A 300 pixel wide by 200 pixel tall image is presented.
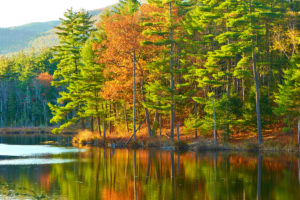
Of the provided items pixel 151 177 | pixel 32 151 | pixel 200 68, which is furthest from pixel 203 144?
pixel 151 177

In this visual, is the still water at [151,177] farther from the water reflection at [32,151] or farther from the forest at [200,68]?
the forest at [200,68]

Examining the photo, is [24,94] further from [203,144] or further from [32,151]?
[203,144]

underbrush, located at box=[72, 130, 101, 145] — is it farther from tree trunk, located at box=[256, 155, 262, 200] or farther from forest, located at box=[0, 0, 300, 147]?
tree trunk, located at box=[256, 155, 262, 200]

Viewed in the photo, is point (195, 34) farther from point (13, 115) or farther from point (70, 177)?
point (13, 115)

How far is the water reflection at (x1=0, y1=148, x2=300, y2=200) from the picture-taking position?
17391mm

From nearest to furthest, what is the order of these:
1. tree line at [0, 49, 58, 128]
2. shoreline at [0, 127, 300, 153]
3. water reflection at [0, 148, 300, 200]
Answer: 1. water reflection at [0, 148, 300, 200]
2. shoreline at [0, 127, 300, 153]
3. tree line at [0, 49, 58, 128]

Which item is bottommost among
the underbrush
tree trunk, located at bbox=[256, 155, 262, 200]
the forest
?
the underbrush

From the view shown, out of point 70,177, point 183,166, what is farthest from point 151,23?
point 70,177

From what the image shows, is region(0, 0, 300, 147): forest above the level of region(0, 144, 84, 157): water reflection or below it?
above

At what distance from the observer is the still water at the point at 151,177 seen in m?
17.3

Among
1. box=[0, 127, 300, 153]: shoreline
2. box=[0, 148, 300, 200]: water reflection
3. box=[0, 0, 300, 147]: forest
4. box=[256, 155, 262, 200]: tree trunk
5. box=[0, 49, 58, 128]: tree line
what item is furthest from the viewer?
box=[0, 49, 58, 128]: tree line

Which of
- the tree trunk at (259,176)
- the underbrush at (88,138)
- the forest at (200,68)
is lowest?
the underbrush at (88,138)

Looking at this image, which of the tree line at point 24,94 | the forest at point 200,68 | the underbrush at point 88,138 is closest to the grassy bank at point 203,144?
the forest at point 200,68

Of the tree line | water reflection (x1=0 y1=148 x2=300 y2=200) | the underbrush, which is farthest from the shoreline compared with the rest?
the tree line
